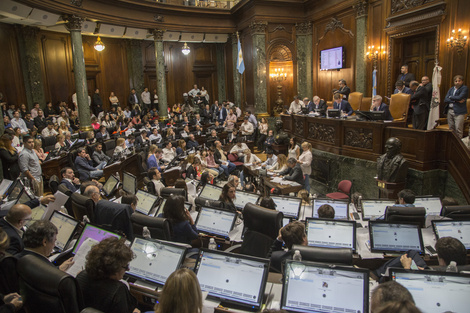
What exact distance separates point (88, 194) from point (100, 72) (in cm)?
1460

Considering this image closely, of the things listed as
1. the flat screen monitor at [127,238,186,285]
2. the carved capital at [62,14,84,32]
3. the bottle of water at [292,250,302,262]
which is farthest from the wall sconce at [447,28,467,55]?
the carved capital at [62,14,84,32]

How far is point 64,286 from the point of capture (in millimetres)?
2379

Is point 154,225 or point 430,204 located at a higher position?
point 154,225

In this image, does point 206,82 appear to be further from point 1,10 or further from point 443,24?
point 443,24

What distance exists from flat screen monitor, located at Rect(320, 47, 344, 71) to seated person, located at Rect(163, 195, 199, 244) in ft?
38.1

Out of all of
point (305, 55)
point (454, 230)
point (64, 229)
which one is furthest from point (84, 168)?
point (305, 55)

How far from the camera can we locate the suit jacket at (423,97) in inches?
348

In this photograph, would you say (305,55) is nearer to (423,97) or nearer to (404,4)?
(404,4)

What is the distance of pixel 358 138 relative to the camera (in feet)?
30.3

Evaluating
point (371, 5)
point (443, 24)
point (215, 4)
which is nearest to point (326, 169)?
point (443, 24)

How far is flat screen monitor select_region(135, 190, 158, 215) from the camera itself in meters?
5.78

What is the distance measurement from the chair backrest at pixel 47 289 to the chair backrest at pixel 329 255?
6.29 ft

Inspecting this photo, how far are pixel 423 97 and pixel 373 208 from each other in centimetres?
464

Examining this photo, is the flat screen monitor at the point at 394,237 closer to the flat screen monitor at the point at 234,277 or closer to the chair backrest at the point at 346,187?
the flat screen monitor at the point at 234,277
